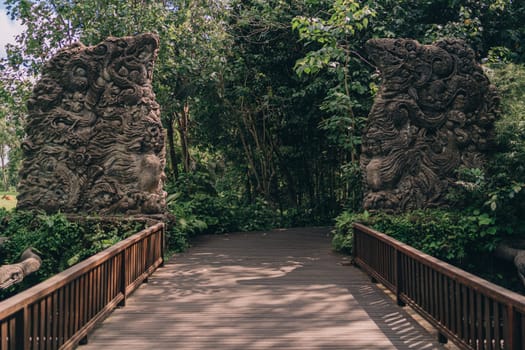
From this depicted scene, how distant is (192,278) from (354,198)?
17.1ft

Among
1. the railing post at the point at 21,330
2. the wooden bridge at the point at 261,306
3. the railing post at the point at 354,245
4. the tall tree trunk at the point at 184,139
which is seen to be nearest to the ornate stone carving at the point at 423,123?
the railing post at the point at 354,245

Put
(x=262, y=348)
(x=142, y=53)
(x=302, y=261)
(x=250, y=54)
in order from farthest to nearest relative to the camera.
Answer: (x=250, y=54)
(x=142, y=53)
(x=302, y=261)
(x=262, y=348)

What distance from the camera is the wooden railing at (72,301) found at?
2740 mm

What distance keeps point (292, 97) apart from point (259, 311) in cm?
789

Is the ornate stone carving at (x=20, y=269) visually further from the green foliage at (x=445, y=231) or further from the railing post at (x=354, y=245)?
the green foliage at (x=445, y=231)

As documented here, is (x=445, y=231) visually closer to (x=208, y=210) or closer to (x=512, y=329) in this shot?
(x=512, y=329)

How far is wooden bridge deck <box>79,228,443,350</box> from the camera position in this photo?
12.9 feet

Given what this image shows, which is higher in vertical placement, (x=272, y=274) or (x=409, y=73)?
(x=409, y=73)

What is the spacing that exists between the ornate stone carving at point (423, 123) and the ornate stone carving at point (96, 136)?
3.80 meters

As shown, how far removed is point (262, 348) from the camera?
12.4 feet

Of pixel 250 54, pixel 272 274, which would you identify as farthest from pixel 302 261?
pixel 250 54

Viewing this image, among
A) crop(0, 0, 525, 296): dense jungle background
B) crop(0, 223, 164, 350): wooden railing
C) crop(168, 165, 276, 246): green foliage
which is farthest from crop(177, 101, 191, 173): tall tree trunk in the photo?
crop(0, 223, 164, 350): wooden railing

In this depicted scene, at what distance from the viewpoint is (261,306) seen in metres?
5.01

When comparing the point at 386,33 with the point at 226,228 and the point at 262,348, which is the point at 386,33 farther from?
the point at 262,348
